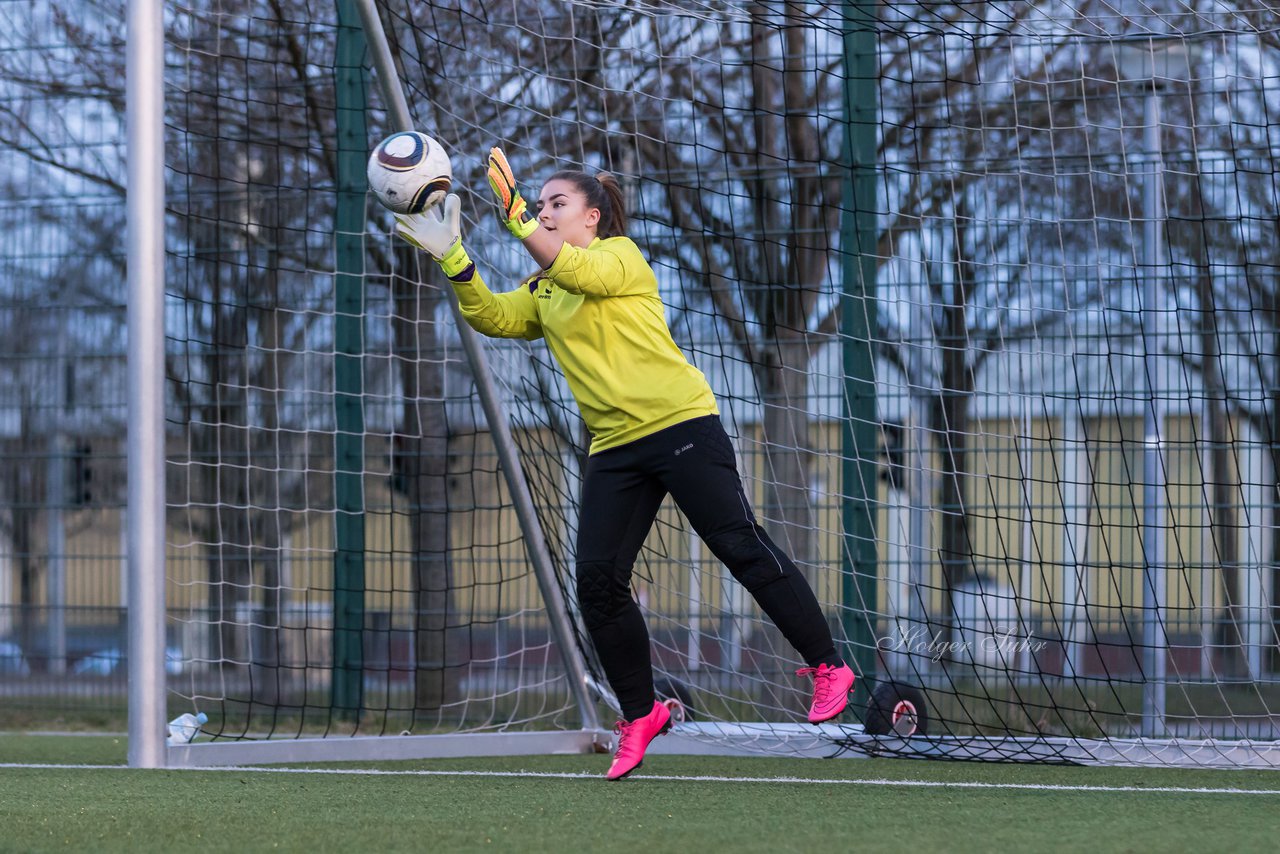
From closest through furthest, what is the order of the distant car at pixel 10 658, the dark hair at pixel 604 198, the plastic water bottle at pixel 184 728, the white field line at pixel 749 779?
the white field line at pixel 749 779 → the dark hair at pixel 604 198 → the plastic water bottle at pixel 184 728 → the distant car at pixel 10 658

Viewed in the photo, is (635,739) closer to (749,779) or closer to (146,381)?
(749,779)

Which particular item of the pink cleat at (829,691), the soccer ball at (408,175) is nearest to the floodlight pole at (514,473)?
the soccer ball at (408,175)

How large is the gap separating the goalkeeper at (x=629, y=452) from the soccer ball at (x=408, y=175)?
44 mm

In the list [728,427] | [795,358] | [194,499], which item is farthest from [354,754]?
[194,499]

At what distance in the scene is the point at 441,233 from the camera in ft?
13.1

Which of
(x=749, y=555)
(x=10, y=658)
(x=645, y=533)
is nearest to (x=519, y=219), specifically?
(x=645, y=533)

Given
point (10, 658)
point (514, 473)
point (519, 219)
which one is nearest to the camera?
point (519, 219)

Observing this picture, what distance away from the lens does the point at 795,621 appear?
3.95m

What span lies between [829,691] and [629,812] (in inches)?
32.4

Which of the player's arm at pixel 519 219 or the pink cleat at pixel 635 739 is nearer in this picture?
the player's arm at pixel 519 219

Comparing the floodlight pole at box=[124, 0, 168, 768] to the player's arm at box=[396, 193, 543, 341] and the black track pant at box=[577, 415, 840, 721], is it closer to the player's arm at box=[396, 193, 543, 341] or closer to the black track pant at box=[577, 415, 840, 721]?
the player's arm at box=[396, 193, 543, 341]

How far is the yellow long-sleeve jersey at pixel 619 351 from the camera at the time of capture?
3963 millimetres

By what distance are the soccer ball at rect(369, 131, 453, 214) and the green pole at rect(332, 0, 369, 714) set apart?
3.04 m

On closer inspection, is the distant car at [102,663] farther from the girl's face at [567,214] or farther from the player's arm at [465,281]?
the girl's face at [567,214]
